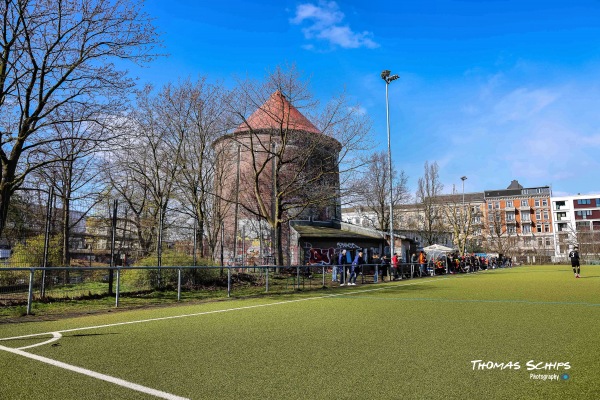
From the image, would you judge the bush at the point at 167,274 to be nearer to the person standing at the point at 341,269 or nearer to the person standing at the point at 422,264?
the person standing at the point at 341,269

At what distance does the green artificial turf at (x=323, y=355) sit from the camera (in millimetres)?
3646

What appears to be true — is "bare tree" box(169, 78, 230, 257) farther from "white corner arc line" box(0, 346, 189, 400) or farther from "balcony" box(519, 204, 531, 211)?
"balcony" box(519, 204, 531, 211)

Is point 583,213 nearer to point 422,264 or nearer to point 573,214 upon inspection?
point 573,214

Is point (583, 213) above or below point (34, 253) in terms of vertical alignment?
above

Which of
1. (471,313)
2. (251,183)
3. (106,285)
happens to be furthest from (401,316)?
(251,183)

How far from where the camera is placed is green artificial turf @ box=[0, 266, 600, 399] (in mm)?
3646

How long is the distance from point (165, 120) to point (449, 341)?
71.3 feet

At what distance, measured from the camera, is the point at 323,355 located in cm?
497

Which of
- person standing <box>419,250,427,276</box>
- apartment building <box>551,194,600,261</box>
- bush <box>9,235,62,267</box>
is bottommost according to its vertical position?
person standing <box>419,250,427,276</box>

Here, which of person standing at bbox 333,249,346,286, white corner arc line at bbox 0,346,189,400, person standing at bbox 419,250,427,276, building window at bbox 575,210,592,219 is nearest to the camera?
white corner arc line at bbox 0,346,189,400

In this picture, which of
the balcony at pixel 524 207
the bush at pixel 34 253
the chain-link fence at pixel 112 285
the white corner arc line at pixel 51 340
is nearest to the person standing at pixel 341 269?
the chain-link fence at pixel 112 285

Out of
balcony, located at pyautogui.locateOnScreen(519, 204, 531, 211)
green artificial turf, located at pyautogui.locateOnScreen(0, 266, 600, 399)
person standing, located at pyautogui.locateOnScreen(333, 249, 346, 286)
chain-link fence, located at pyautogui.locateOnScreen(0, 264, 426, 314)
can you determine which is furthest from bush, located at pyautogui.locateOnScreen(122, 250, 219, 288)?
balcony, located at pyautogui.locateOnScreen(519, 204, 531, 211)

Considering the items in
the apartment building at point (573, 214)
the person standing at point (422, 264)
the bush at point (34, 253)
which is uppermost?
the apartment building at point (573, 214)

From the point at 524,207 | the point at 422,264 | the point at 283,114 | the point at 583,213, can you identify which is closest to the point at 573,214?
the point at 583,213
